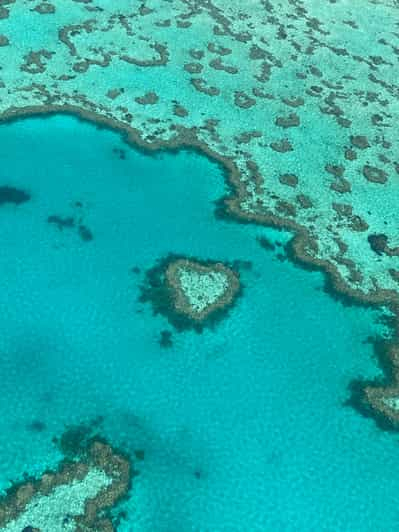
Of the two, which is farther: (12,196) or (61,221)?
(12,196)

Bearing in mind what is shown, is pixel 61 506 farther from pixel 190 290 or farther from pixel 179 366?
pixel 190 290

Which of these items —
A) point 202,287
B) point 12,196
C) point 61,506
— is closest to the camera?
point 61,506

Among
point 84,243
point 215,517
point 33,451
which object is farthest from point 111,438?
point 84,243

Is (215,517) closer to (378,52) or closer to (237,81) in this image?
(237,81)

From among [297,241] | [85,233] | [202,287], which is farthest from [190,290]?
[297,241]

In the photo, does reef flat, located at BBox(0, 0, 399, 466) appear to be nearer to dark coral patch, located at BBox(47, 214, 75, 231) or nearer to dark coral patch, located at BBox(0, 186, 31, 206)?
dark coral patch, located at BBox(0, 186, 31, 206)

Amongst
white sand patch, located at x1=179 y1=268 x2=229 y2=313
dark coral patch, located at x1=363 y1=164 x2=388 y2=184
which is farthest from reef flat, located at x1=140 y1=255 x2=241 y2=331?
dark coral patch, located at x1=363 y1=164 x2=388 y2=184

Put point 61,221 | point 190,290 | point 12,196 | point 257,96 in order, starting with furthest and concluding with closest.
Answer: point 257,96, point 12,196, point 61,221, point 190,290
